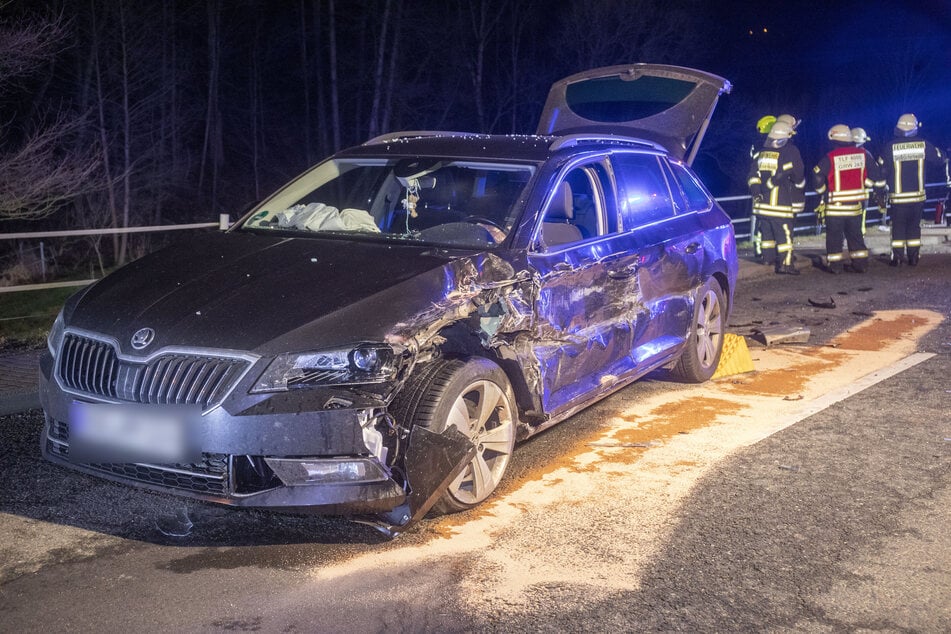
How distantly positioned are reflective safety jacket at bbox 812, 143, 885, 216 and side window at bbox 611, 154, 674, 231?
27.5ft

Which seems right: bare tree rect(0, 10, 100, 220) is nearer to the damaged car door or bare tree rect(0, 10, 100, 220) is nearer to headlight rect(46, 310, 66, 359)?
headlight rect(46, 310, 66, 359)

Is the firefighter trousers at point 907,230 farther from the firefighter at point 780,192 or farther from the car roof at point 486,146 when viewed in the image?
the car roof at point 486,146

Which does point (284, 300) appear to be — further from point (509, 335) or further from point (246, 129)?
point (246, 129)

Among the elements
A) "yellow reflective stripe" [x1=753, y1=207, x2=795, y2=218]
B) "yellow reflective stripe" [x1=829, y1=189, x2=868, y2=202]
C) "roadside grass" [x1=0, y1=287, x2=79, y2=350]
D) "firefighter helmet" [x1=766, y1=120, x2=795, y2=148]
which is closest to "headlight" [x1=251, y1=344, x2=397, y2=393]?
"roadside grass" [x1=0, y1=287, x2=79, y2=350]

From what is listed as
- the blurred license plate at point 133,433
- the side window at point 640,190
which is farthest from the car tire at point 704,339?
the blurred license plate at point 133,433

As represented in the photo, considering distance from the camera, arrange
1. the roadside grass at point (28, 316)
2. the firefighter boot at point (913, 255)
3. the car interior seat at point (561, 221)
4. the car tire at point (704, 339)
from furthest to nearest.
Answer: the firefighter boot at point (913, 255) < the roadside grass at point (28, 316) < the car tire at point (704, 339) < the car interior seat at point (561, 221)

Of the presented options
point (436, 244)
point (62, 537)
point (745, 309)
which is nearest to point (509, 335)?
point (436, 244)

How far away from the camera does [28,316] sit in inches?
381

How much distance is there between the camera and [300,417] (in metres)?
4.05

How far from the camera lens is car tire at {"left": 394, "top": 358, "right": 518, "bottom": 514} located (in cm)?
440

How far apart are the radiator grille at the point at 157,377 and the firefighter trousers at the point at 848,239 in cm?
1210

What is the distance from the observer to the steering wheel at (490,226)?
206 inches

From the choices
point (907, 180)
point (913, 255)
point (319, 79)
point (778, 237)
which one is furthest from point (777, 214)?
point (319, 79)

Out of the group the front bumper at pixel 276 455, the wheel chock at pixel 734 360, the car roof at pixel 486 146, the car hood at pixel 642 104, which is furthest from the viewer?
the car hood at pixel 642 104
